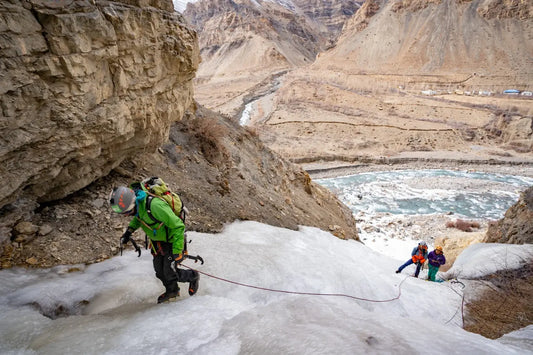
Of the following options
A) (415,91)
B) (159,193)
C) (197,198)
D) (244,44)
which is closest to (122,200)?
(159,193)

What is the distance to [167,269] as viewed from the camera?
3.70 meters

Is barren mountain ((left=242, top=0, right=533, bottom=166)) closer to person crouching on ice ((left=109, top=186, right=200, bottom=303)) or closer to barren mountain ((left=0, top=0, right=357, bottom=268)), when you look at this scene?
barren mountain ((left=0, top=0, right=357, bottom=268))

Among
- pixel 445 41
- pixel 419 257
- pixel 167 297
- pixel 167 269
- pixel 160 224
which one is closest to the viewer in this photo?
pixel 160 224

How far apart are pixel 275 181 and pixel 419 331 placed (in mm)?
8981

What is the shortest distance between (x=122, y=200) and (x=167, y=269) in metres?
1.07

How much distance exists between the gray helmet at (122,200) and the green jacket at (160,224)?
Result: 0.20 metres

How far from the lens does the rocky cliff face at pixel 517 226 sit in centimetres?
848

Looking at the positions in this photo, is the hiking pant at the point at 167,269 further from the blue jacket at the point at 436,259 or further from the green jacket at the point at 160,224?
the blue jacket at the point at 436,259

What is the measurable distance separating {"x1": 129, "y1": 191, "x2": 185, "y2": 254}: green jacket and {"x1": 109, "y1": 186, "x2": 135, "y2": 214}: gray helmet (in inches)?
7.7

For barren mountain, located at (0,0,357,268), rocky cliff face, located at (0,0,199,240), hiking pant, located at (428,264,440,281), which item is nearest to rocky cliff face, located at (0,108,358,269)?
barren mountain, located at (0,0,357,268)

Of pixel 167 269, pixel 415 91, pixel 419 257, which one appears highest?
pixel 415 91

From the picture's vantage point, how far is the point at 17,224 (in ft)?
13.8

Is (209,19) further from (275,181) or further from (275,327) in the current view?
(275,327)

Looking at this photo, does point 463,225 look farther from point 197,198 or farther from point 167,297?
point 167,297
